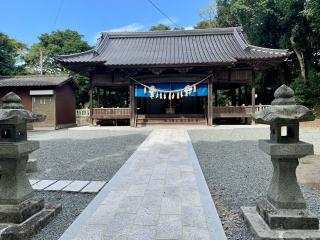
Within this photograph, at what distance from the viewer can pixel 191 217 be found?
3.20 metres

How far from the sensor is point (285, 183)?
299 cm

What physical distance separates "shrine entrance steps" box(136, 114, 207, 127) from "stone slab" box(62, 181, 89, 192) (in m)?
12.0

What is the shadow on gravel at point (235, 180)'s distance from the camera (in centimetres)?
341

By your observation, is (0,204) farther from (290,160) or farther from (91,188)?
(290,160)

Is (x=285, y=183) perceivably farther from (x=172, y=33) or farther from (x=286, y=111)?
(x=172, y=33)

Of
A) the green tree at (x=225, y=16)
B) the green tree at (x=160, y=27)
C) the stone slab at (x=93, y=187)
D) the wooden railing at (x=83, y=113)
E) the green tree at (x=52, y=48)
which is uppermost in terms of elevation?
the green tree at (x=160, y=27)

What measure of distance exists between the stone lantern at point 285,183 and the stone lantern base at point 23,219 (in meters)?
2.38

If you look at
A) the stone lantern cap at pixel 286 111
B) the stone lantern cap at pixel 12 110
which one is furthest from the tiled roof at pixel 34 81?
the stone lantern cap at pixel 286 111

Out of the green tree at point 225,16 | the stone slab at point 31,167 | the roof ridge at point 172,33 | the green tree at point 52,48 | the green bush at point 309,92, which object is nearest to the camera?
the stone slab at point 31,167

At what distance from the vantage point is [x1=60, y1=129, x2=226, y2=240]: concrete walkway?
283 centimetres

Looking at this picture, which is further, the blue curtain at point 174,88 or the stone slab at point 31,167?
the blue curtain at point 174,88

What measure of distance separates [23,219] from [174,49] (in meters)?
16.7

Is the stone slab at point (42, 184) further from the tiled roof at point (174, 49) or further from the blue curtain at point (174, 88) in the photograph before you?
the blue curtain at point (174, 88)

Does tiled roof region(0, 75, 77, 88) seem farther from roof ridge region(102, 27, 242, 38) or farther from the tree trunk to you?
Result: the tree trunk
